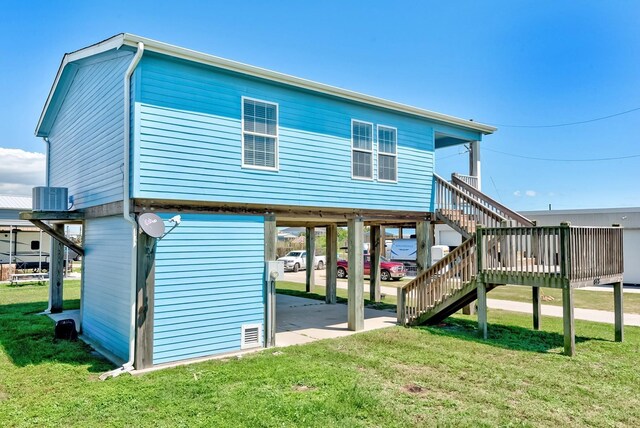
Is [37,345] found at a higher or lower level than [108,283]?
lower

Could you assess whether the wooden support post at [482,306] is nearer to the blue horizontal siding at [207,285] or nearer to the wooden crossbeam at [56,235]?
the blue horizontal siding at [207,285]

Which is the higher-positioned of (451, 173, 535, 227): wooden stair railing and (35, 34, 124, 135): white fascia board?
(35, 34, 124, 135): white fascia board

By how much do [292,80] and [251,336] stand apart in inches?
201

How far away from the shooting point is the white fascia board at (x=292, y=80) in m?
6.43

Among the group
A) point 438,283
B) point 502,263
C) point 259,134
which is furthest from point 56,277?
point 502,263

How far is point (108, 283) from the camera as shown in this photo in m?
7.99

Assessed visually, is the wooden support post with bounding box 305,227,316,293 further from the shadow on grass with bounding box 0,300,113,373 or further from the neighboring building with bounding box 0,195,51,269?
the neighboring building with bounding box 0,195,51,269

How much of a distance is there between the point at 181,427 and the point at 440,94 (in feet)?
67.5

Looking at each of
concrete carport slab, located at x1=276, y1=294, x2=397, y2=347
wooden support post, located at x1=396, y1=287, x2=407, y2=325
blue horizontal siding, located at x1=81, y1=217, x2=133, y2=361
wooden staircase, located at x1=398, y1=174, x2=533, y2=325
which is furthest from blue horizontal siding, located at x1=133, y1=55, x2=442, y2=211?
concrete carport slab, located at x1=276, y1=294, x2=397, y2=347

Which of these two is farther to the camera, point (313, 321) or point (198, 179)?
point (313, 321)

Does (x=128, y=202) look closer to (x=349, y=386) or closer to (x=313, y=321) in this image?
(x=349, y=386)

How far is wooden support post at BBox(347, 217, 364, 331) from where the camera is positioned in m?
9.39

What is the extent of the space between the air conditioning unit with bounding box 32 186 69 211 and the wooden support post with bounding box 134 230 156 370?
415 cm

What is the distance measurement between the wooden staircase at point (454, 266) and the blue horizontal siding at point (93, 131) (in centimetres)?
693
